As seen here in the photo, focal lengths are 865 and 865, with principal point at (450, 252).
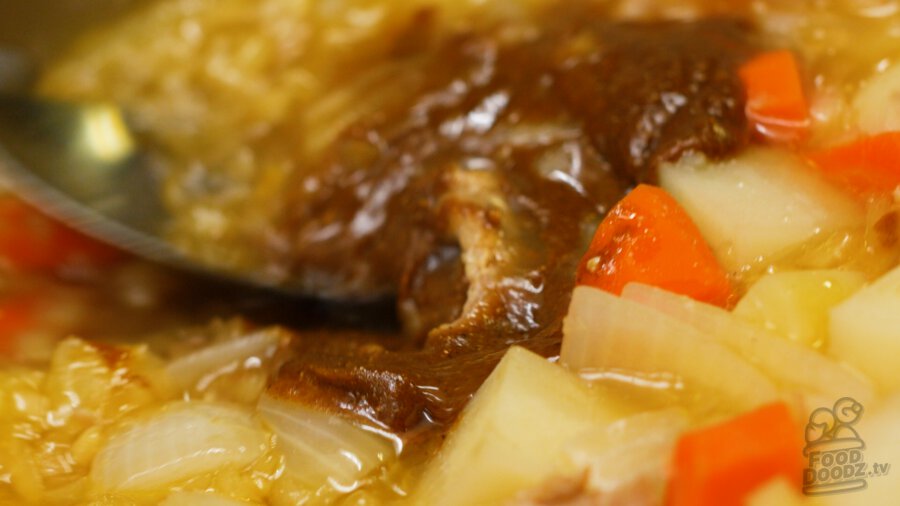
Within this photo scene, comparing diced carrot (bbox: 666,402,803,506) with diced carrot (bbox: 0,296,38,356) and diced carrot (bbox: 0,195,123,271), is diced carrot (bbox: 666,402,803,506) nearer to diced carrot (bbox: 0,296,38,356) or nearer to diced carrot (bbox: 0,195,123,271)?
diced carrot (bbox: 0,296,38,356)

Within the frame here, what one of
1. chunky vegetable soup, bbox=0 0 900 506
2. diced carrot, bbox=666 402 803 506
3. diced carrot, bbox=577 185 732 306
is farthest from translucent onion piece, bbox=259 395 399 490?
diced carrot, bbox=666 402 803 506

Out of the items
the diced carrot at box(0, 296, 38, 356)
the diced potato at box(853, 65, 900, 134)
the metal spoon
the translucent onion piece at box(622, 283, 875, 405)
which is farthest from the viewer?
the metal spoon

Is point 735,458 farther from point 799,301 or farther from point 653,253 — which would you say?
point 653,253

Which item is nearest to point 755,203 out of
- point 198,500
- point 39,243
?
point 198,500

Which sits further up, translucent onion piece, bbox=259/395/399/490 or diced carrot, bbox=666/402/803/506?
diced carrot, bbox=666/402/803/506

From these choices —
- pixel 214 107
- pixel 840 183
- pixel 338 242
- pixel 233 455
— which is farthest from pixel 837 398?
pixel 214 107

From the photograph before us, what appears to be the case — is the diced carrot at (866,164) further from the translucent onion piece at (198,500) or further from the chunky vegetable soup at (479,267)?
the translucent onion piece at (198,500)

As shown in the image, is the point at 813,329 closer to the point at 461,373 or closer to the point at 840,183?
the point at 840,183
